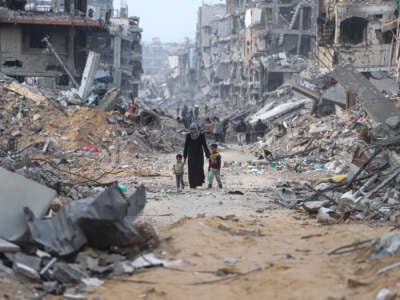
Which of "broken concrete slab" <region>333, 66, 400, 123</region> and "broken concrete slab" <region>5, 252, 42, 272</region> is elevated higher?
"broken concrete slab" <region>333, 66, 400, 123</region>

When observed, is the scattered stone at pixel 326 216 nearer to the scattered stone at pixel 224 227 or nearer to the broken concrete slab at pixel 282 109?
the scattered stone at pixel 224 227

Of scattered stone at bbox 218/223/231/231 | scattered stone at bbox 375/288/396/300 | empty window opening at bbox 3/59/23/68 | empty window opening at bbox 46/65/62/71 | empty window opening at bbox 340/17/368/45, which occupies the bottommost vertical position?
scattered stone at bbox 218/223/231/231

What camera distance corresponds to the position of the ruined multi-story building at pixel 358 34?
35.5 meters

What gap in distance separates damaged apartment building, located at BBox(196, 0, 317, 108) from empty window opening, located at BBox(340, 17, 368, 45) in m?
11.1

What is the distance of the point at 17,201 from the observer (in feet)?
25.5

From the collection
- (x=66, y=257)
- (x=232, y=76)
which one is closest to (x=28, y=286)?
(x=66, y=257)

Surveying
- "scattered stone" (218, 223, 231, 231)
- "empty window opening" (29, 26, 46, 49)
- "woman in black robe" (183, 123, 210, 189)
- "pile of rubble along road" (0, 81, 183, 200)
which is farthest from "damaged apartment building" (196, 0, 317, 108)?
"scattered stone" (218, 223, 231, 231)

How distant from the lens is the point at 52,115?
2517 cm

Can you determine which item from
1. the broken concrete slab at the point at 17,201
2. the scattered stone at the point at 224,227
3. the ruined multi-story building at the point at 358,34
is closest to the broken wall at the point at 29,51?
the ruined multi-story building at the point at 358,34

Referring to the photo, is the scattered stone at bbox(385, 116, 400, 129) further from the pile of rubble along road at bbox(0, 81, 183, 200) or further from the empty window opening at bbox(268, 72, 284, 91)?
the empty window opening at bbox(268, 72, 284, 91)

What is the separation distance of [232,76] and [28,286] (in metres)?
67.4

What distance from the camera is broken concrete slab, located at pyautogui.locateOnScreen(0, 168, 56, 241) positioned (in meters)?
7.45

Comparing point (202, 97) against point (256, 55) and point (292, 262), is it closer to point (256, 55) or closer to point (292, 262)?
point (256, 55)

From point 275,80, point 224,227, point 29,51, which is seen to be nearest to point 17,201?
point 224,227
